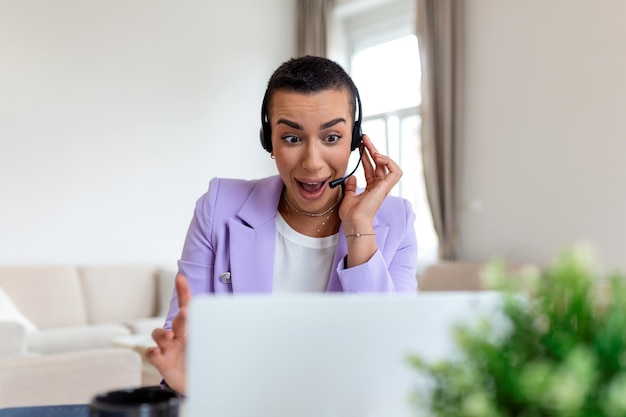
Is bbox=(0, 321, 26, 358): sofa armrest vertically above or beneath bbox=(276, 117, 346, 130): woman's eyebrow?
beneath

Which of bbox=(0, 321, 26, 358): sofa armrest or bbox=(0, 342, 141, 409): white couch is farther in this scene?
bbox=(0, 321, 26, 358): sofa armrest

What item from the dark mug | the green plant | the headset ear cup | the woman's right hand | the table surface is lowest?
the table surface

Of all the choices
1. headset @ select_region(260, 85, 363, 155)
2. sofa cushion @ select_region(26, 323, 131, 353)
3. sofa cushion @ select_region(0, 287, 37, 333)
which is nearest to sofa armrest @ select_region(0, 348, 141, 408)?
headset @ select_region(260, 85, 363, 155)

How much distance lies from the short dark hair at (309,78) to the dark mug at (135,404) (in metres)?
0.87

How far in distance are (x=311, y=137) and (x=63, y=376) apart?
0.86 metres

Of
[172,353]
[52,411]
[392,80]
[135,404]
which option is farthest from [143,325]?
[135,404]

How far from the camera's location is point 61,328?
447 centimetres

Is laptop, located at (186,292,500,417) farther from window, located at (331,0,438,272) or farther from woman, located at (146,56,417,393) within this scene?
window, located at (331,0,438,272)

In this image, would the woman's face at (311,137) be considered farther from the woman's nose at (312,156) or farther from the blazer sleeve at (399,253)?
the blazer sleeve at (399,253)

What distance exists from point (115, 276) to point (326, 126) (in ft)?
13.0

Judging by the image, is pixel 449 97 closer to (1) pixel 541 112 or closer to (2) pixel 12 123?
(1) pixel 541 112

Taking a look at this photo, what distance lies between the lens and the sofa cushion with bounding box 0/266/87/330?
4.45 m

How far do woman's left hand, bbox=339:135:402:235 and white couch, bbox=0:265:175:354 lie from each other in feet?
9.87

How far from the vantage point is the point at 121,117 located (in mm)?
5324
